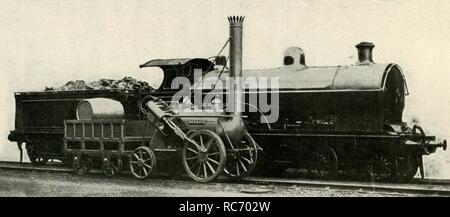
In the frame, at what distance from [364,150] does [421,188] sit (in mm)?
1981

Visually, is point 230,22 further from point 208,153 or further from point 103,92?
point 103,92

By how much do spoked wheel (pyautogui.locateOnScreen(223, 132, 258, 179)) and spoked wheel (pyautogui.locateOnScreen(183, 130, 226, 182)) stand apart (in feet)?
1.40

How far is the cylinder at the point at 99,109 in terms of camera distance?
16062 millimetres

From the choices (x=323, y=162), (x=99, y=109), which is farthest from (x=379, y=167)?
(x=99, y=109)

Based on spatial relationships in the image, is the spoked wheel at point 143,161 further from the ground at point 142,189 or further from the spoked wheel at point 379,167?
the spoked wheel at point 379,167

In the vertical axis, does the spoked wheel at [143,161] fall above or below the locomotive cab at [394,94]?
below

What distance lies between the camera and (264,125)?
15938mm

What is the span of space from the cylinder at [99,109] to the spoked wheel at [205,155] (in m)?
2.54

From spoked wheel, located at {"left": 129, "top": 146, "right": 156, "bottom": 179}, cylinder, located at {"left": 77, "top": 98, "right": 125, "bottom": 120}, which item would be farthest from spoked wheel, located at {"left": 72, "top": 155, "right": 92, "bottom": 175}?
spoked wheel, located at {"left": 129, "top": 146, "right": 156, "bottom": 179}

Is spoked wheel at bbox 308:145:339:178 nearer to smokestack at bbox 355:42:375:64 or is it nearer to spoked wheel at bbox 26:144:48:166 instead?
smokestack at bbox 355:42:375:64

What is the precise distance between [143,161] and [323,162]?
415cm

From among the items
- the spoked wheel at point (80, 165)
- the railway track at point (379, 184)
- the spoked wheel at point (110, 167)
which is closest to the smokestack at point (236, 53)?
the railway track at point (379, 184)

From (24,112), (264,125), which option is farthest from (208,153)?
(24,112)

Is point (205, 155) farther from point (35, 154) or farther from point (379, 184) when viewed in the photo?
point (35, 154)
